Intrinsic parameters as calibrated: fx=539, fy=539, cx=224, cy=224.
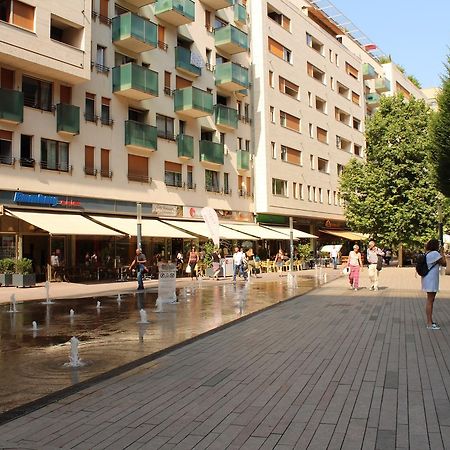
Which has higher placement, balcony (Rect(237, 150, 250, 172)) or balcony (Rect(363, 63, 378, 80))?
balcony (Rect(363, 63, 378, 80))

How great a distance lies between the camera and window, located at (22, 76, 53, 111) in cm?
2497

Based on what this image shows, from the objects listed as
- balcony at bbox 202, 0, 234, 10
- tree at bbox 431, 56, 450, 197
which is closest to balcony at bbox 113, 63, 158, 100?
balcony at bbox 202, 0, 234, 10

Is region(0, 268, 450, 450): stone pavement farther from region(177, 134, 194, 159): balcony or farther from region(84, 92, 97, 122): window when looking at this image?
region(177, 134, 194, 159): balcony

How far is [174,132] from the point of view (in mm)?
33906

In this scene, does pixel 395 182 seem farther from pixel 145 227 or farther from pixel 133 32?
pixel 133 32

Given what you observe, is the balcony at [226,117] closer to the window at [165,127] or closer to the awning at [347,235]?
the window at [165,127]

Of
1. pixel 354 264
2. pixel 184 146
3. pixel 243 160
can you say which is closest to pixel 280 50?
pixel 243 160

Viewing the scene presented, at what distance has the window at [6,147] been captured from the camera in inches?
934

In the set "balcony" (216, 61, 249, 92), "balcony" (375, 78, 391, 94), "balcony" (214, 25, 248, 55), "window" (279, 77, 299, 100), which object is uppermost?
"balcony" (375, 78, 391, 94)

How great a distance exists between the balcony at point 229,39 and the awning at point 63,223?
59.6 feet

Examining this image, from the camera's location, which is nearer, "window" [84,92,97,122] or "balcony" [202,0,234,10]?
"window" [84,92,97,122]

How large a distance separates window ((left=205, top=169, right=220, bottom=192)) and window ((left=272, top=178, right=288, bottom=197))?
6916 millimetres

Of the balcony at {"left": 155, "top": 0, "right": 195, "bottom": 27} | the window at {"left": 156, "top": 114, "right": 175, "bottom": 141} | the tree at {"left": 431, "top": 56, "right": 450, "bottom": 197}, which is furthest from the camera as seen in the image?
the window at {"left": 156, "top": 114, "right": 175, "bottom": 141}

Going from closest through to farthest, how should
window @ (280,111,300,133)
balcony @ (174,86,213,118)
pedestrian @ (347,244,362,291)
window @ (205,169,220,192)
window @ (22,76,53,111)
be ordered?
pedestrian @ (347,244,362,291) → window @ (22,76,53,111) → balcony @ (174,86,213,118) → window @ (205,169,220,192) → window @ (280,111,300,133)
